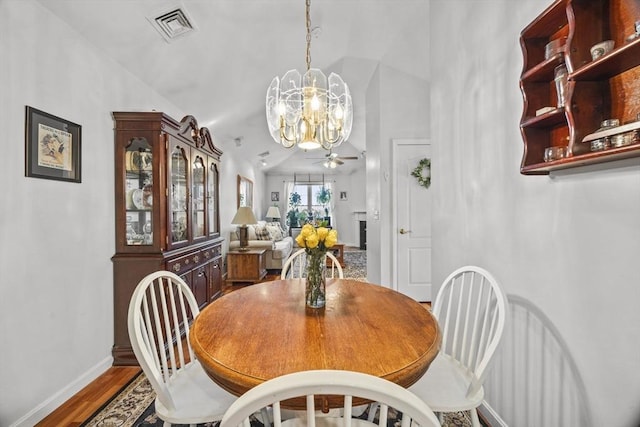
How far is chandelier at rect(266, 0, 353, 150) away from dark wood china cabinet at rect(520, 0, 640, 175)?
50.3 inches

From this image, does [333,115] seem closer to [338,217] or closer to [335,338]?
[335,338]

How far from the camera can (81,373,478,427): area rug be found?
178cm

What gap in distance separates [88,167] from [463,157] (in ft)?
8.45

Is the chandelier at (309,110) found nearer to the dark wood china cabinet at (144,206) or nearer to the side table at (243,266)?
the dark wood china cabinet at (144,206)

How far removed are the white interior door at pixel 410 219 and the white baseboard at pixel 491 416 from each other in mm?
2134

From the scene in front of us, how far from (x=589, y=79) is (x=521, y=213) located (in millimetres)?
628

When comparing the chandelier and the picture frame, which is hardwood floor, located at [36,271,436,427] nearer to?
the picture frame

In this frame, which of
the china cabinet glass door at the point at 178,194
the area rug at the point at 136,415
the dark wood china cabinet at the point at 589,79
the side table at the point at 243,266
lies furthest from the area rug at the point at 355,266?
the dark wood china cabinet at the point at 589,79

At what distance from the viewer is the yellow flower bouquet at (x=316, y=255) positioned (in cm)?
140

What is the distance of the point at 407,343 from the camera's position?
1.09 meters

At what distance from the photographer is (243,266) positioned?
4902mm

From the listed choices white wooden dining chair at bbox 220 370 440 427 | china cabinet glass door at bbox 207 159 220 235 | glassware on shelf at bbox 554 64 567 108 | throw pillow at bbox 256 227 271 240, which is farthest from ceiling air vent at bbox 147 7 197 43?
throw pillow at bbox 256 227 271 240

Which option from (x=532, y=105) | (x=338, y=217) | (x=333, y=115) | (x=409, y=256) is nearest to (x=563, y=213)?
(x=532, y=105)

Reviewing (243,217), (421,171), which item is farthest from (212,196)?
(421,171)
